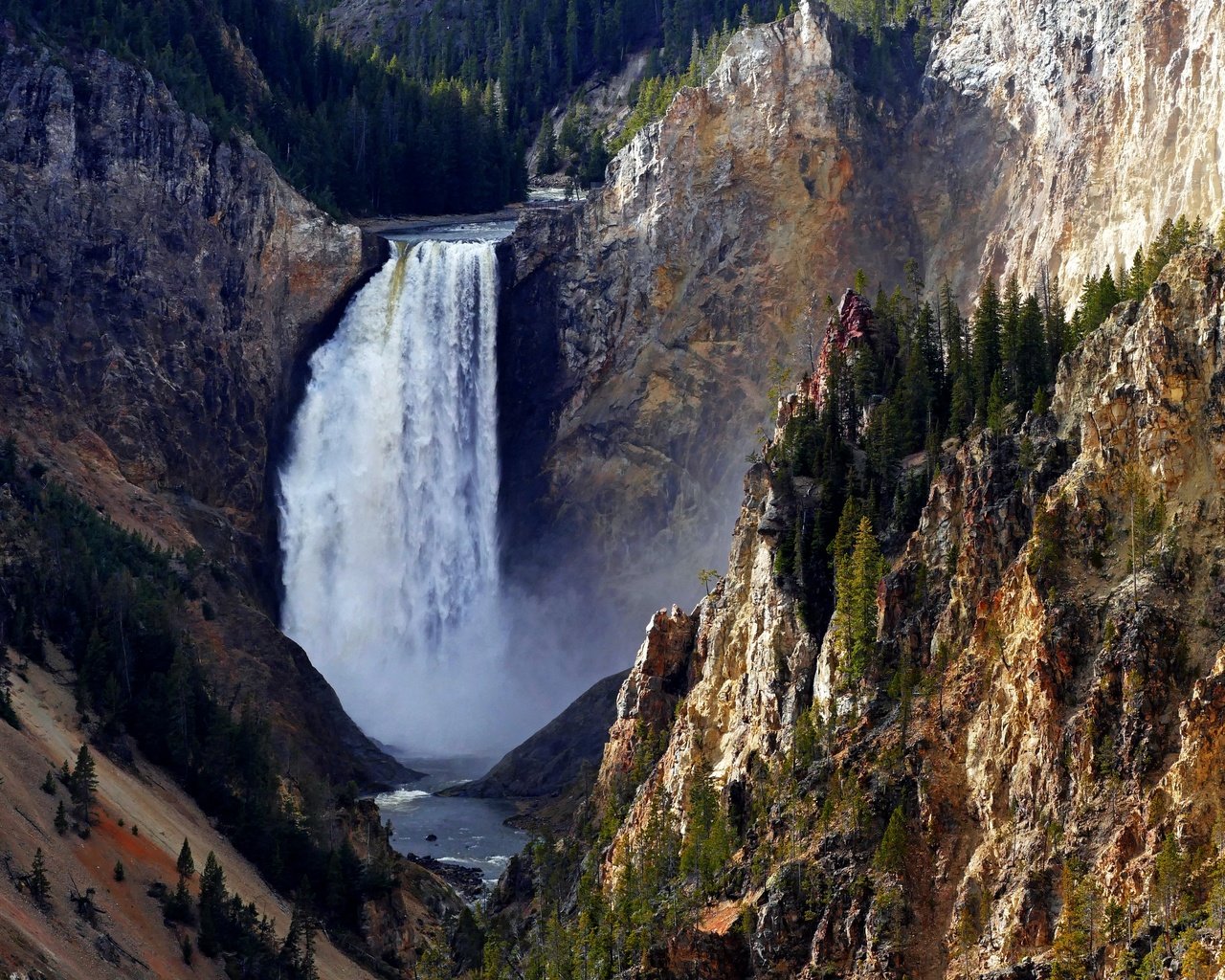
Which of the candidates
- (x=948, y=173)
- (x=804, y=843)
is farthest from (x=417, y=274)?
(x=804, y=843)

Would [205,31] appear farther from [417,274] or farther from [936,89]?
[936,89]

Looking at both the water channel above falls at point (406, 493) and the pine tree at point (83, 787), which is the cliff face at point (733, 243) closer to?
the water channel above falls at point (406, 493)

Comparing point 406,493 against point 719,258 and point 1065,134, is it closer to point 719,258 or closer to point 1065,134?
point 719,258

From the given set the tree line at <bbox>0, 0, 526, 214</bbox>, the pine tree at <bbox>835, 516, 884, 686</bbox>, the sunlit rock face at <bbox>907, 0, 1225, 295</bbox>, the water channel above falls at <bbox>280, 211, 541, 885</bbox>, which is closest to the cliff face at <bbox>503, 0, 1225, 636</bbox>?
the sunlit rock face at <bbox>907, 0, 1225, 295</bbox>

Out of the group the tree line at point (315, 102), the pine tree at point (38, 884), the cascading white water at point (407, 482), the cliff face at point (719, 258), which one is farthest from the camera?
the cascading white water at point (407, 482)

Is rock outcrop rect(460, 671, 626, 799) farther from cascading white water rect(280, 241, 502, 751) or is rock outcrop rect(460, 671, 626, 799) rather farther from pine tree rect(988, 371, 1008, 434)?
pine tree rect(988, 371, 1008, 434)

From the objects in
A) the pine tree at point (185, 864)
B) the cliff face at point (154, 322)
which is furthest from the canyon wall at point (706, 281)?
the pine tree at point (185, 864)
